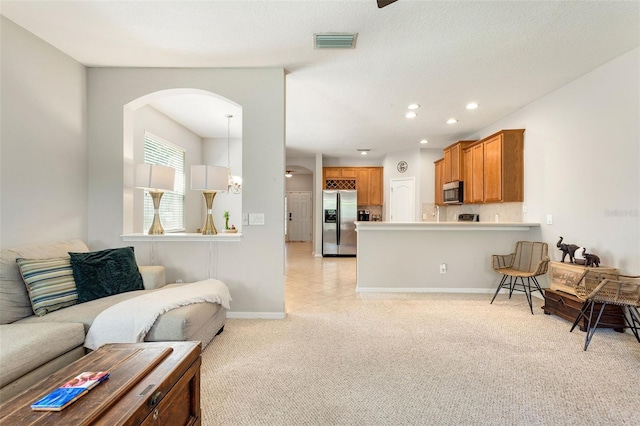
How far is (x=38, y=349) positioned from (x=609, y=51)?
5059 mm

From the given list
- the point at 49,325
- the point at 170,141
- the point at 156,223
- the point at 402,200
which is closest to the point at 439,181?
the point at 402,200

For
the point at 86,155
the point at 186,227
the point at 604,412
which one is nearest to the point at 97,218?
the point at 86,155

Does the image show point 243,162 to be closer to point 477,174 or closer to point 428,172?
point 477,174

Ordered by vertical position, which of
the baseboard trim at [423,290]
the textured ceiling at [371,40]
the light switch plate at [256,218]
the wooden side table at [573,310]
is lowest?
the baseboard trim at [423,290]

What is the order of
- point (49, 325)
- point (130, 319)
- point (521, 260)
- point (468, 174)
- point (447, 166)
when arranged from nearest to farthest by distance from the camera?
→ point (49, 325)
point (130, 319)
point (521, 260)
point (468, 174)
point (447, 166)

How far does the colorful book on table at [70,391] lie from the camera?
3.63 ft

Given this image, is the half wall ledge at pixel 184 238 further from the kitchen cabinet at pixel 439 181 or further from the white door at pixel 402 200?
the white door at pixel 402 200

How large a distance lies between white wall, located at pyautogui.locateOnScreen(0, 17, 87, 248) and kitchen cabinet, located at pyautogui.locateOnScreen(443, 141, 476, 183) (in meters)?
5.57

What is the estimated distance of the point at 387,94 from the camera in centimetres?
402

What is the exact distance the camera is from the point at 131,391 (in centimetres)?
121

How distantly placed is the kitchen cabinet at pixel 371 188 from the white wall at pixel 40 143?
627 centimetres

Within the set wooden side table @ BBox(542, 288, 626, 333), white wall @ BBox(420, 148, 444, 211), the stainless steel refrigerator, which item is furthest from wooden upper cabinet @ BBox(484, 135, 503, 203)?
the stainless steel refrigerator

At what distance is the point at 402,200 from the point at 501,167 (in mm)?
3205

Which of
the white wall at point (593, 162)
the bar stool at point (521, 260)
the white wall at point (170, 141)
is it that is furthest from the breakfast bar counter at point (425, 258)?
the white wall at point (170, 141)
